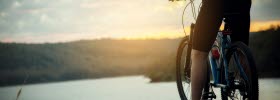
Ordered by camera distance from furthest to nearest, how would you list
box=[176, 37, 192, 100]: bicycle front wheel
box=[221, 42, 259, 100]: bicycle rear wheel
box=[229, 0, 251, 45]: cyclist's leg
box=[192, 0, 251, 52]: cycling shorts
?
box=[176, 37, 192, 100]: bicycle front wheel < box=[229, 0, 251, 45]: cyclist's leg < box=[192, 0, 251, 52]: cycling shorts < box=[221, 42, 259, 100]: bicycle rear wheel

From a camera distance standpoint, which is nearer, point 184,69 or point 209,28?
point 209,28

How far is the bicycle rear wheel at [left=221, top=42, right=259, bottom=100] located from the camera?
4117mm

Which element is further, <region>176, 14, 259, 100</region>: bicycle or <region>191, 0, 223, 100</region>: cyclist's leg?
<region>191, 0, 223, 100</region>: cyclist's leg

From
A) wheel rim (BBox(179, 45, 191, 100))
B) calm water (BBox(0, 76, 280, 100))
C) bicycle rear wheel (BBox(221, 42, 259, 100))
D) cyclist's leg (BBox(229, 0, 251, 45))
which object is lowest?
calm water (BBox(0, 76, 280, 100))

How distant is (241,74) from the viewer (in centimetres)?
429

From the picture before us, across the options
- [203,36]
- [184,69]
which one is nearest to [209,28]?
[203,36]

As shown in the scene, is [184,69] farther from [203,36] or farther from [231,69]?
[203,36]

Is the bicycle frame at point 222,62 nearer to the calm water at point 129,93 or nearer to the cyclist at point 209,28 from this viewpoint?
the cyclist at point 209,28

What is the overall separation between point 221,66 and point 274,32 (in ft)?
31.5

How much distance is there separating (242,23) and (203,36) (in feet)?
1.46

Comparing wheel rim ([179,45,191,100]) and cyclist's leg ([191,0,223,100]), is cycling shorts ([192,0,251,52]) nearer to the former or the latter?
cyclist's leg ([191,0,223,100])

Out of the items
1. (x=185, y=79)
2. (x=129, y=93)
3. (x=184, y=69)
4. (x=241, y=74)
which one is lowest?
(x=129, y=93)

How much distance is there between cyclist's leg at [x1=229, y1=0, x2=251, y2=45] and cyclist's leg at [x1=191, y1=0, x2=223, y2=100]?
0.89ft

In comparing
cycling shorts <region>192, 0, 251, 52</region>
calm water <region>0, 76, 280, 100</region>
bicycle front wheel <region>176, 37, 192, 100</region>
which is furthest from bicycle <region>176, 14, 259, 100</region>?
calm water <region>0, 76, 280, 100</region>
